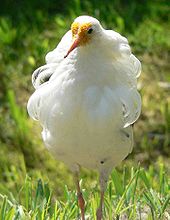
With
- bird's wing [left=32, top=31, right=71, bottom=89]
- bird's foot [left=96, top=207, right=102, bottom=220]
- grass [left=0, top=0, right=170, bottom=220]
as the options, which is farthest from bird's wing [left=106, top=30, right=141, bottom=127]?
grass [left=0, top=0, right=170, bottom=220]

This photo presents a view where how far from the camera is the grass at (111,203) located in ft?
11.2

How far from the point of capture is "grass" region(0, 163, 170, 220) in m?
3.41

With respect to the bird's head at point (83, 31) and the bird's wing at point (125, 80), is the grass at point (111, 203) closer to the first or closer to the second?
the bird's wing at point (125, 80)

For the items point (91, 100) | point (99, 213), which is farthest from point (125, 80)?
point (99, 213)

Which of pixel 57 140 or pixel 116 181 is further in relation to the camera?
pixel 116 181

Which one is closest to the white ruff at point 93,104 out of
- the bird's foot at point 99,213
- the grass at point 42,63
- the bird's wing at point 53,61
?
the bird's wing at point 53,61

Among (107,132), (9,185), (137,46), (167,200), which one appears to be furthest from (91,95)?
(137,46)

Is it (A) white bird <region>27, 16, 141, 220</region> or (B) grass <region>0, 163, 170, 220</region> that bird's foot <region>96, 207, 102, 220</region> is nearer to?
(B) grass <region>0, 163, 170, 220</region>

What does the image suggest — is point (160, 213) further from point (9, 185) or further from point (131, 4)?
point (131, 4)

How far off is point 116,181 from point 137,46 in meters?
2.25

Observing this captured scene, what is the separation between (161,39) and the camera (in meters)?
5.88

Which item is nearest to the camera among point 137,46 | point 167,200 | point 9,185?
point 167,200

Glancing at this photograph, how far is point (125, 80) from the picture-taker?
3.19m

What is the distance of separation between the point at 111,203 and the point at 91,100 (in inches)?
26.4
